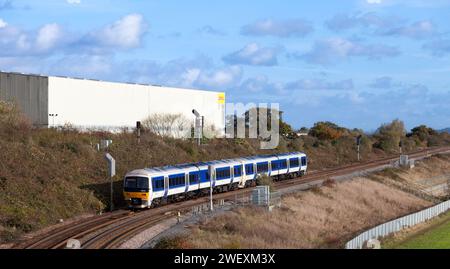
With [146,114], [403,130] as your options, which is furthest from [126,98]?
[403,130]

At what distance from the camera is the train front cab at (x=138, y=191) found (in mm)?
38844

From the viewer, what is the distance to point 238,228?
112ft

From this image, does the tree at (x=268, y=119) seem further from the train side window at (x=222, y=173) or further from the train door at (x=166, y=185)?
the train door at (x=166, y=185)

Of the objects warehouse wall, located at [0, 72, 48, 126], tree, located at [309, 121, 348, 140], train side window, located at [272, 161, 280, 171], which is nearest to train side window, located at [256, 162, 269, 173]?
train side window, located at [272, 161, 280, 171]

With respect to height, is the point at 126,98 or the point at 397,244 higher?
the point at 126,98

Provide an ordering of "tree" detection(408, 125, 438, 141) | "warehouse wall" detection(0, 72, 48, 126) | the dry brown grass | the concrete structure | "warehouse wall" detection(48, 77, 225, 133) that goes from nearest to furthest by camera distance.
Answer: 1. the dry brown grass
2. "warehouse wall" detection(0, 72, 48, 126)
3. the concrete structure
4. "warehouse wall" detection(48, 77, 225, 133)
5. "tree" detection(408, 125, 438, 141)

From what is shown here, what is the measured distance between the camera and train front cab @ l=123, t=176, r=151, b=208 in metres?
38.8

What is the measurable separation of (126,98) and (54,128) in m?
13.9

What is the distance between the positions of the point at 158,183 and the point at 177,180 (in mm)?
2587

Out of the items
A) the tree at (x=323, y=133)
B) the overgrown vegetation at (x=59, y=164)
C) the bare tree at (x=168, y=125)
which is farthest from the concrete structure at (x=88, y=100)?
the tree at (x=323, y=133)

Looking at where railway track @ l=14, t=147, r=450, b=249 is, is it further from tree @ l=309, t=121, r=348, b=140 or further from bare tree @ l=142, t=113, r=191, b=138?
tree @ l=309, t=121, r=348, b=140

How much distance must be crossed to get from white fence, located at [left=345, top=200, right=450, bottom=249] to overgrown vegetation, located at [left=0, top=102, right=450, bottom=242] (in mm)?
16442

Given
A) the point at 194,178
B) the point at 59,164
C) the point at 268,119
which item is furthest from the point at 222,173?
the point at 268,119

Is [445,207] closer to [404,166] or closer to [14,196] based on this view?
[404,166]
